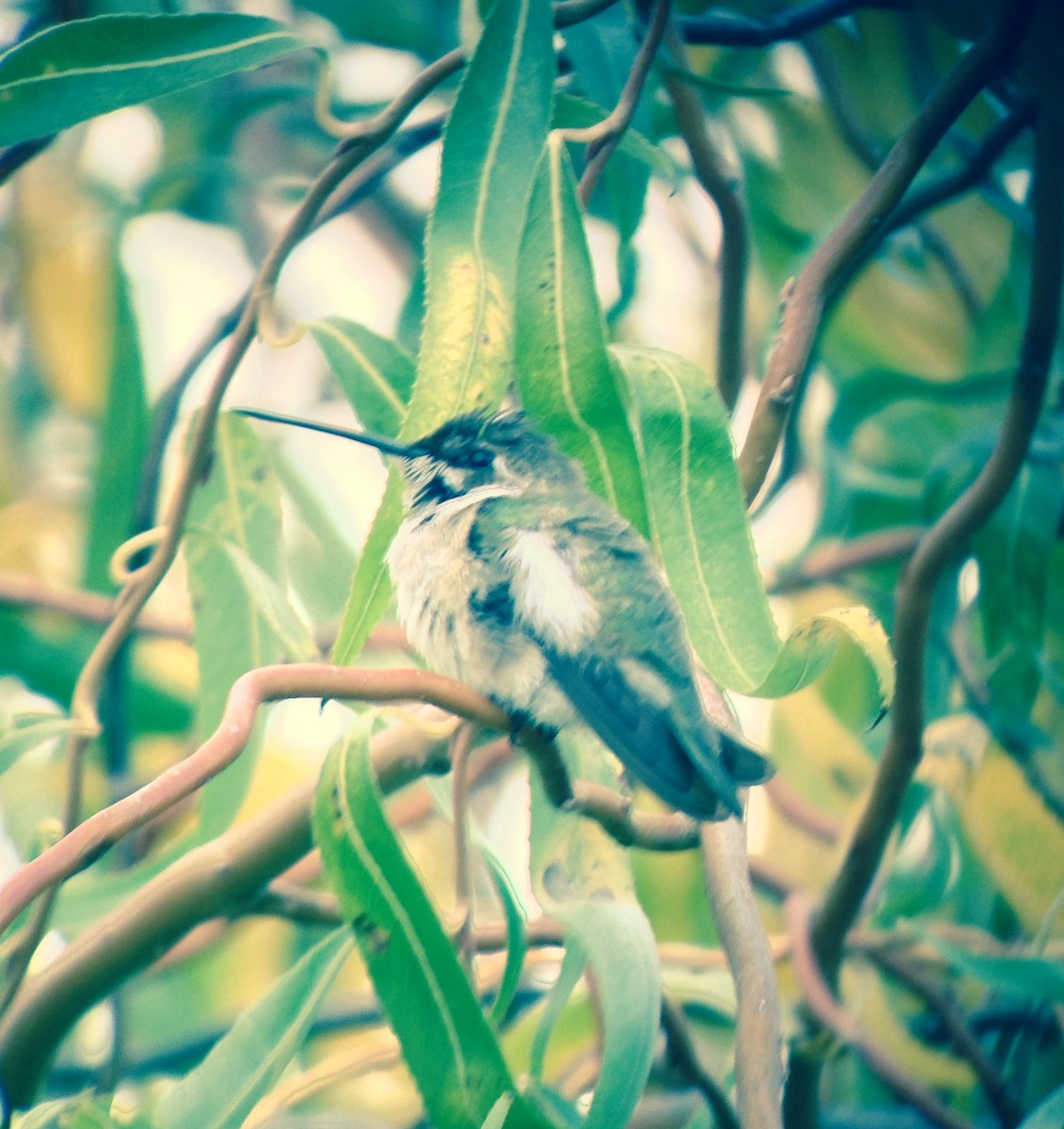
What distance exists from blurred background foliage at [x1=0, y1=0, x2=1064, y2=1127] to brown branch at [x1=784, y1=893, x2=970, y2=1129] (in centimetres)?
9

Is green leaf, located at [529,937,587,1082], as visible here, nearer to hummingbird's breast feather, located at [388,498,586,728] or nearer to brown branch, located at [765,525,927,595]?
hummingbird's breast feather, located at [388,498,586,728]

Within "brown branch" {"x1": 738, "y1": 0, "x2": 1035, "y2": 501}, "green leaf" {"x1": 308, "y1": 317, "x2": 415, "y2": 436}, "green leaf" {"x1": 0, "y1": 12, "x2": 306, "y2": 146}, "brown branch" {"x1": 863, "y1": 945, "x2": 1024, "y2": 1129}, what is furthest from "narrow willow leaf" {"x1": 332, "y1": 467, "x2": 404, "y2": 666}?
"brown branch" {"x1": 863, "y1": 945, "x2": 1024, "y2": 1129}

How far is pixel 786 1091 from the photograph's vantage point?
5.41ft

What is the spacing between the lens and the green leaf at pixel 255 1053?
1283mm

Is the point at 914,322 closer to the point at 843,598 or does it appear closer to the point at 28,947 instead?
the point at 843,598

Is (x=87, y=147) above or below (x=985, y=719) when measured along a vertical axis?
above

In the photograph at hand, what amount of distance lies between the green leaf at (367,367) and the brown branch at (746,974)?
69cm

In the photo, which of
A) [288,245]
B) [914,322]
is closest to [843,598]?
[914,322]

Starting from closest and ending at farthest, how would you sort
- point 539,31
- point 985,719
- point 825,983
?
point 539,31
point 825,983
point 985,719

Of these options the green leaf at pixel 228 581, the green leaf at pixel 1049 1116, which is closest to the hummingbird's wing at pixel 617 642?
the green leaf at pixel 228 581

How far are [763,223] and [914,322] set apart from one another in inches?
16.0

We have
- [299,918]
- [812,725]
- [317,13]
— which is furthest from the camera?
[317,13]

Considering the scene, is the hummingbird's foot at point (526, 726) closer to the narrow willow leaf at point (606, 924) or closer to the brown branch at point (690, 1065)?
the narrow willow leaf at point (606, 924)

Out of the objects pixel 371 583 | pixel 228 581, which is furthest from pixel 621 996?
pixel 228 581
